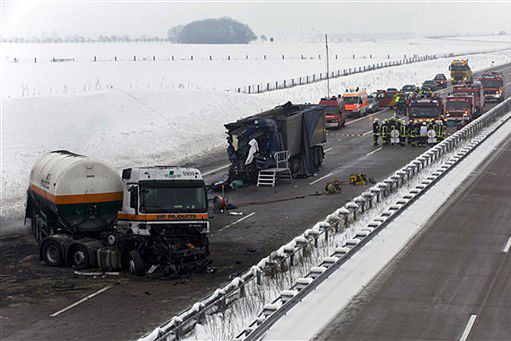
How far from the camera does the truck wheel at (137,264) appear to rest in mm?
23000

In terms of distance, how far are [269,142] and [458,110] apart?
931 inches

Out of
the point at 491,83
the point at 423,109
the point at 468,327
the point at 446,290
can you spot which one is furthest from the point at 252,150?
the point at 491,83

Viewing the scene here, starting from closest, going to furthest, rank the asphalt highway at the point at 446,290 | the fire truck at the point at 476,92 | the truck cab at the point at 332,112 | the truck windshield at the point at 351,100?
the asphalt highway at the point at 446,290 < the truck cab at the point at 332,112 < the fire truck at the point at 476,92 < the truck windshield at the point at 351,100

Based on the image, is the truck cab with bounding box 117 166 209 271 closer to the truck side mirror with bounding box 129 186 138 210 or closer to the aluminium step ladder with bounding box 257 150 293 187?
the truck side mirror with bounding box 129 186 138 210

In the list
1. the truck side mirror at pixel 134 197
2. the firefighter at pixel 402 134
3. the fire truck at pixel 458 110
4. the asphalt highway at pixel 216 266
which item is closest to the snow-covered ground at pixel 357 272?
the asphalt highway at pixel 216 266

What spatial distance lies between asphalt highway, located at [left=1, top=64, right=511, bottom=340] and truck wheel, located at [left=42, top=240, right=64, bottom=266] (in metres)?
0.47

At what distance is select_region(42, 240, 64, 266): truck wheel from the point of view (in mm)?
24266

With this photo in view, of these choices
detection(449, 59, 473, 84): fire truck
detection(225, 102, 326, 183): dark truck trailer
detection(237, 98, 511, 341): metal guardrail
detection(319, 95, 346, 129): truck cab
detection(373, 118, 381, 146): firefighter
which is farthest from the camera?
detection(449, 59, 473, 84): fire truck

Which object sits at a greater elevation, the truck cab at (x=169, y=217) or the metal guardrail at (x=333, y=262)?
the truck cab at (x=169, y=217)

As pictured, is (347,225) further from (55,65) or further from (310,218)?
(55,65)

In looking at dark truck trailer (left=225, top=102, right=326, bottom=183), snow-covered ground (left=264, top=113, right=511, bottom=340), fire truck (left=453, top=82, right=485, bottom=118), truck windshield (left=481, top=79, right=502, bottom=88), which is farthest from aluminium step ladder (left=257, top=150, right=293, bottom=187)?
truck windshield (left=481, top=79, right=502, bottom=88)

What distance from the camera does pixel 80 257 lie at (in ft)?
78.8

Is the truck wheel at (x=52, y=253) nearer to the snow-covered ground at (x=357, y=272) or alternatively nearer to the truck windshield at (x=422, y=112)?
the snow-covered ground at (x=357, y=272)

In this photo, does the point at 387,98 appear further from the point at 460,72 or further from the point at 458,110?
the point at 460,72
